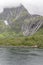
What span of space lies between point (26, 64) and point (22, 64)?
9.14 ft

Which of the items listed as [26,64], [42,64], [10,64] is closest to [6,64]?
[10,64]

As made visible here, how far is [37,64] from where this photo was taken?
455 feet

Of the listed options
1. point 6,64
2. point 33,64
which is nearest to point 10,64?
point 6,64

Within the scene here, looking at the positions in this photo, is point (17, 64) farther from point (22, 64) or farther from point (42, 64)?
point (42, 64)

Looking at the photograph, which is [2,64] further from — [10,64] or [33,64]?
[33,64]

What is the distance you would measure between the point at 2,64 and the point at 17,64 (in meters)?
11.0

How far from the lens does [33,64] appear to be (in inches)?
5413

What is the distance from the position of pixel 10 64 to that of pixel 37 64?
18.8m

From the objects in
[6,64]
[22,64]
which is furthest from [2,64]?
[22,64]

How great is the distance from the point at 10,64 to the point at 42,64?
22.4 meters

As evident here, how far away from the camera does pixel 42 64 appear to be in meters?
139

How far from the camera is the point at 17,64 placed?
13700cm

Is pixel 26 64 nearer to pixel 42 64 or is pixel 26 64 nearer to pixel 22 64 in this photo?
pixel 22 64

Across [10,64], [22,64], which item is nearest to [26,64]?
[22,64]
